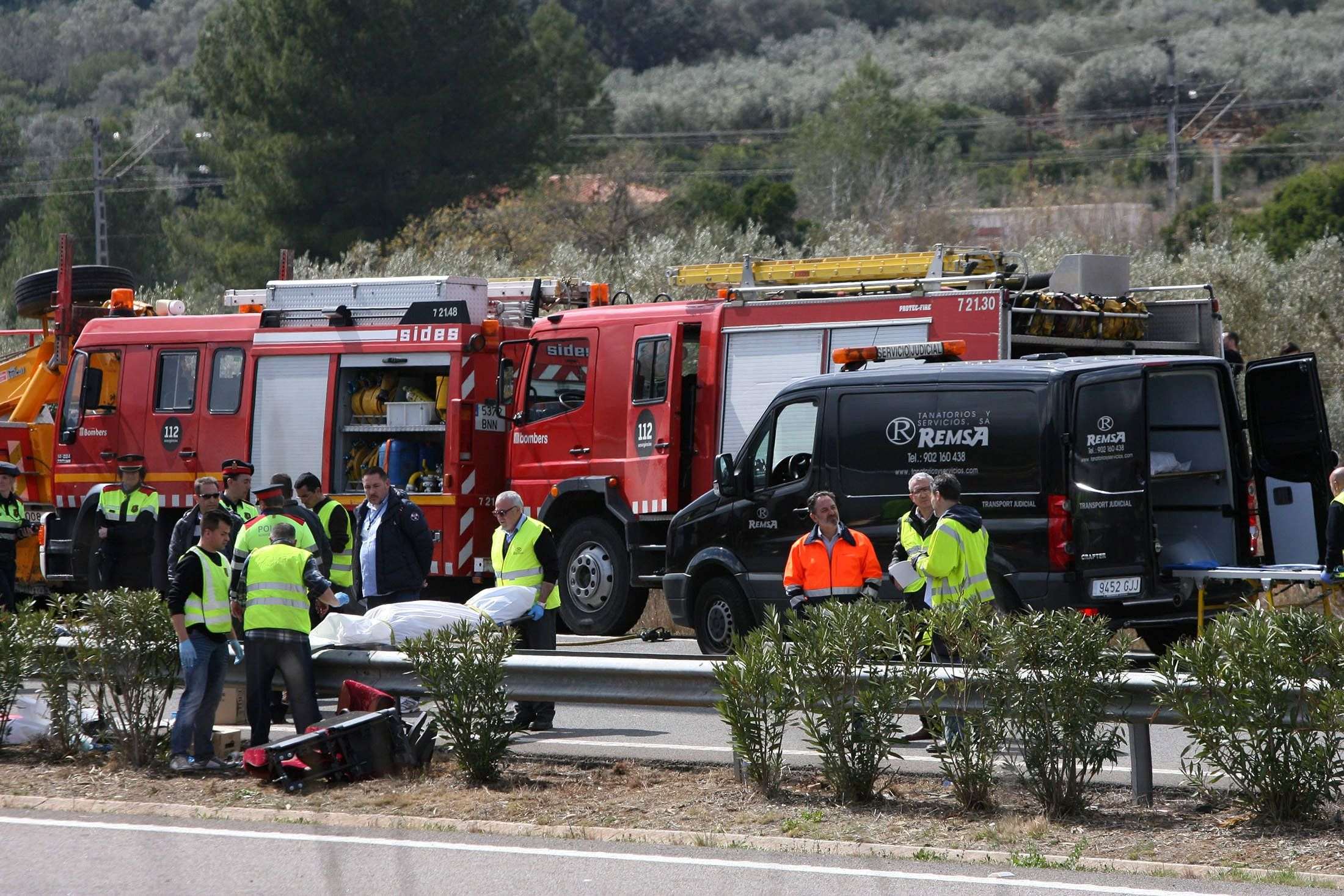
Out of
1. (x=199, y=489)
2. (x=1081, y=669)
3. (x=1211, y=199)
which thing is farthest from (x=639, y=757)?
(x=1211, y=199)

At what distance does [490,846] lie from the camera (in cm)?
738

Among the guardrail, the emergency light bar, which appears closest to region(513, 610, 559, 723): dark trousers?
the guardrail

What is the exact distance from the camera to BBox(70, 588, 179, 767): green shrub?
937 centimetres

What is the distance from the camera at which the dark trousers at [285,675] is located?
928 centimetres

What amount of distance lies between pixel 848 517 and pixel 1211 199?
49938 mm

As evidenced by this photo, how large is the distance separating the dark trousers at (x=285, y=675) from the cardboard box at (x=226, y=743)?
149 mm

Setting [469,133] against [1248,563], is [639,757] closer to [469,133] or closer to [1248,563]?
[1248,563]

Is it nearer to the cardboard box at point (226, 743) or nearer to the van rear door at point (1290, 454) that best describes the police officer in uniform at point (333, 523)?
the cardboard box at point (226, 743)

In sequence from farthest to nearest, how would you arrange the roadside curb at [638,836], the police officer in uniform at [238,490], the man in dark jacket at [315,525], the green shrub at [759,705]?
1. the police officer in uniform at [238,490]
2. the man in dark jacket at [315,525]
3. the green shrub at [759,705]
4. the roadside curb at [638,836]

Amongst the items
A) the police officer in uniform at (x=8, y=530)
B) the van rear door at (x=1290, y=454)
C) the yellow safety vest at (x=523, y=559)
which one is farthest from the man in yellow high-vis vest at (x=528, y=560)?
the van rear door at (x=1290, y=454)

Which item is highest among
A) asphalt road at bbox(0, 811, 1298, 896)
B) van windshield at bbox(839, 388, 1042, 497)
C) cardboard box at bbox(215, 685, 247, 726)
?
van windshield at bbox(839, 388, 1042, 497)

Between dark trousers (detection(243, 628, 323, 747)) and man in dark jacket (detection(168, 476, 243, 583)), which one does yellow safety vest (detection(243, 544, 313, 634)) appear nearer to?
dark trousers (detection(243, 628, 323, 747))

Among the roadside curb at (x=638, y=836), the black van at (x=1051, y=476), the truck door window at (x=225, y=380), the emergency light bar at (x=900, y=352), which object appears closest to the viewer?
the roadside curb at (x=638, y=836)

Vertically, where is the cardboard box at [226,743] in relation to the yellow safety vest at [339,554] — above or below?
below
